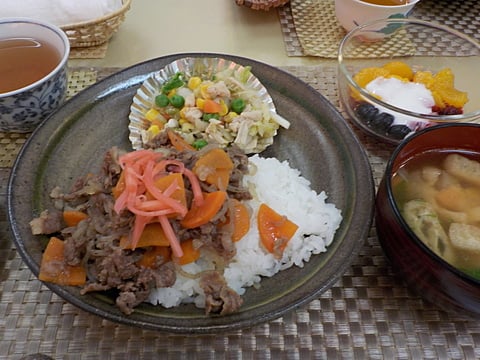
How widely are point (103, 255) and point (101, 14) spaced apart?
5.28 feet

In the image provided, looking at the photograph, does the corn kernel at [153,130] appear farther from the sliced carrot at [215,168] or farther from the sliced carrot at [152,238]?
the sliced carrot at [152,238]

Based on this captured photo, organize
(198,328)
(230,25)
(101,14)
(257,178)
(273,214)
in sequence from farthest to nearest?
(230,25) < (101,14) < (257,178) < (273,214) < (198,328)

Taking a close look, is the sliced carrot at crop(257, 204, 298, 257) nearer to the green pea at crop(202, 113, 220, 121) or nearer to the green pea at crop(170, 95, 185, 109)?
the green pea at crop(202, 113, 220, 121)

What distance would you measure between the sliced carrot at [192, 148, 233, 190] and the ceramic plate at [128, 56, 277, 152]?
0.42m

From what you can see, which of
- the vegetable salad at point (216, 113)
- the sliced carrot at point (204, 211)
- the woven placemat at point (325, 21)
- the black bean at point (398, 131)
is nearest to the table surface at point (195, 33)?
the woven placemat at point (325, 21)

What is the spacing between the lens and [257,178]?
1.91 m

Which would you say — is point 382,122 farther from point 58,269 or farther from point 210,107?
point 58,269

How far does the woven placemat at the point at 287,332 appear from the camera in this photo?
1507 millimetres

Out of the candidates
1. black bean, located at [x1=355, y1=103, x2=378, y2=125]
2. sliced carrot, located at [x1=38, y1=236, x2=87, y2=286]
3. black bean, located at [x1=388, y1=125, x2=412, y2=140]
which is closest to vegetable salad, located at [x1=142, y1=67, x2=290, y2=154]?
black bean, located at [x1=355, y1=103, x2=378, y2=125]

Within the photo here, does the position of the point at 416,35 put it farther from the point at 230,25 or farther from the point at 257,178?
the point at 257,178

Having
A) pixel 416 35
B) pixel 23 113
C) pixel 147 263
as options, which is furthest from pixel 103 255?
pixel 416 35

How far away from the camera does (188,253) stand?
1576 millimetres

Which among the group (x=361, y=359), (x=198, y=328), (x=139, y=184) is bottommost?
(x=361, y=359)

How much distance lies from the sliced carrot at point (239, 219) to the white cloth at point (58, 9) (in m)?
1.52
